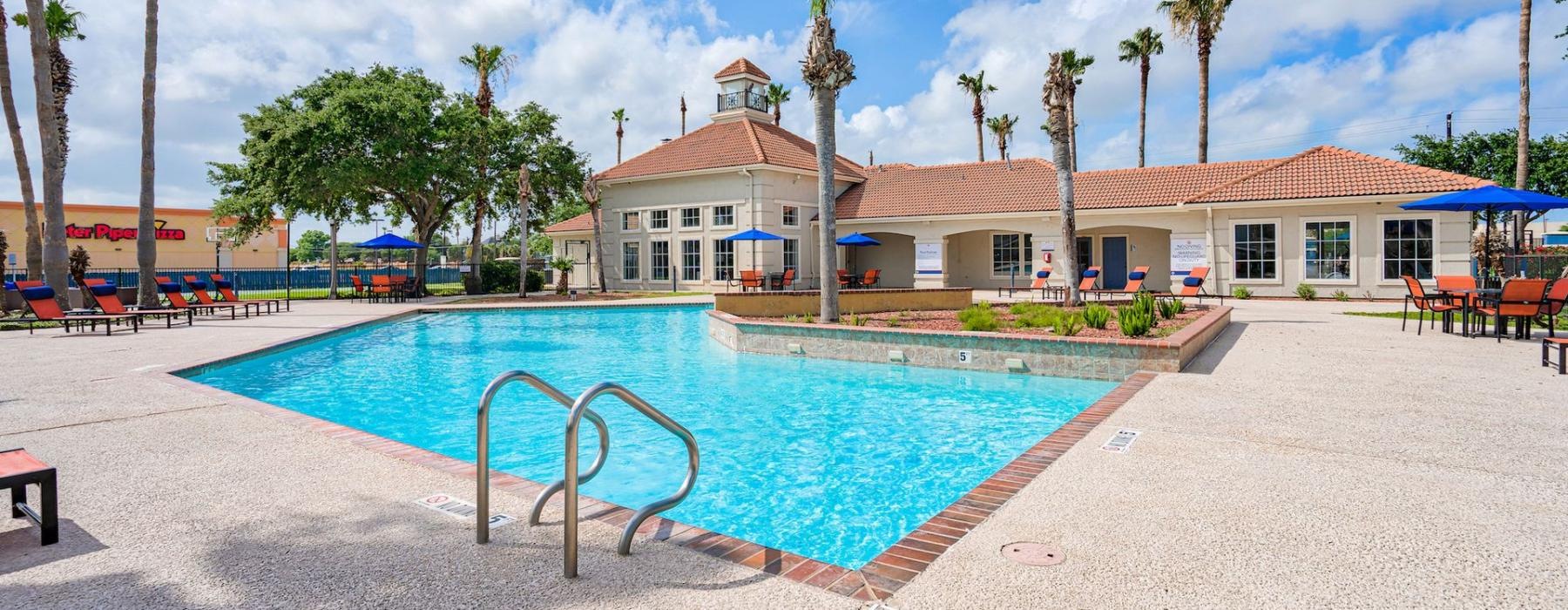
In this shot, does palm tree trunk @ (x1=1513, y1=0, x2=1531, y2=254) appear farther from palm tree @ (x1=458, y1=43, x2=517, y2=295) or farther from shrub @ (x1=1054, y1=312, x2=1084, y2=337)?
palm tree @ (x1=458, y1=43, x2=517, y2=295)

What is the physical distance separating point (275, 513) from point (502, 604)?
1876 millimetres

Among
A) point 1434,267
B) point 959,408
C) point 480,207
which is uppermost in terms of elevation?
point 480,207

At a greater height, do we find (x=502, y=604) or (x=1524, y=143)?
(x=1524, y=143)

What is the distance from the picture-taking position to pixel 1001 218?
86.0ft

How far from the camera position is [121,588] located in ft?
Result: 9.98

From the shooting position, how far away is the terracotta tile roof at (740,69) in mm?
32812

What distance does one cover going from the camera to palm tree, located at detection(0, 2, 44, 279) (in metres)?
18.3

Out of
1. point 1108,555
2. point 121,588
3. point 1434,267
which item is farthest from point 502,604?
point 1434,267

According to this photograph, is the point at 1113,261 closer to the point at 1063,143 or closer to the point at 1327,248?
the point at 1327,248

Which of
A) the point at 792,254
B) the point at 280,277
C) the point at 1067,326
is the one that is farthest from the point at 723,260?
the point at 280,277

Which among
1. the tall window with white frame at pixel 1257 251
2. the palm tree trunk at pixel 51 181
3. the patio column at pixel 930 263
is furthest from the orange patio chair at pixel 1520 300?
the palm tree trunk at pixel 51 181

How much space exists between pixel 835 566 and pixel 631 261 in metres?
28.9

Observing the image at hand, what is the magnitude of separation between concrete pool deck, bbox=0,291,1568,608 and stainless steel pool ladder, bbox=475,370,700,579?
0.11m

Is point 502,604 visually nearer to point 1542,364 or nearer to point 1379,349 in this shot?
point 1542,364
